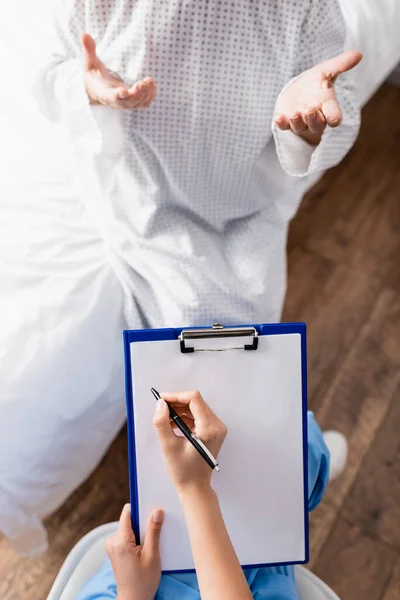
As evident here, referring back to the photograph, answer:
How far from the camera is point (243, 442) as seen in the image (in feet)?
2.20

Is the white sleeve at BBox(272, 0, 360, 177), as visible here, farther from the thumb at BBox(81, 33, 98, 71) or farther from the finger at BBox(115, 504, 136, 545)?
the finger at BBox(115, 504, 136, 545)

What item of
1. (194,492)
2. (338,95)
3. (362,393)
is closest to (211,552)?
(194,492)

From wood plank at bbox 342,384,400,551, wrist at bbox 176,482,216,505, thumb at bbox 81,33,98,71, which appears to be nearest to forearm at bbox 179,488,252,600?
wrist at bbox 176,482,216,505

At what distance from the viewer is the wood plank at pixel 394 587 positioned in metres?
1.07

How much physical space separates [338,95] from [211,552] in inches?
25.4

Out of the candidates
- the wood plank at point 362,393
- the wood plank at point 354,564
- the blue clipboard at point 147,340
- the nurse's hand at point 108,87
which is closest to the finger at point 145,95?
the nurse's hand at point 108,87

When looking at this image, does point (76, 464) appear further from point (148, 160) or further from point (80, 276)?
point (148, 160)

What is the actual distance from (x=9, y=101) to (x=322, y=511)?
93 centimetres

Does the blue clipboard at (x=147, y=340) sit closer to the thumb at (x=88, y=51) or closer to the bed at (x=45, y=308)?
the bed at (x=45, y=308)

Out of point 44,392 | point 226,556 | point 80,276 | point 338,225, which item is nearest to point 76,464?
point 44,392

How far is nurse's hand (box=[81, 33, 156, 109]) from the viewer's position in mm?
726

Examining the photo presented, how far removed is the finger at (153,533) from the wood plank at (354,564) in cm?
55

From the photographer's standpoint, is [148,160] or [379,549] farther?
[379,549]

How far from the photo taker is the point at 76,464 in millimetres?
928
